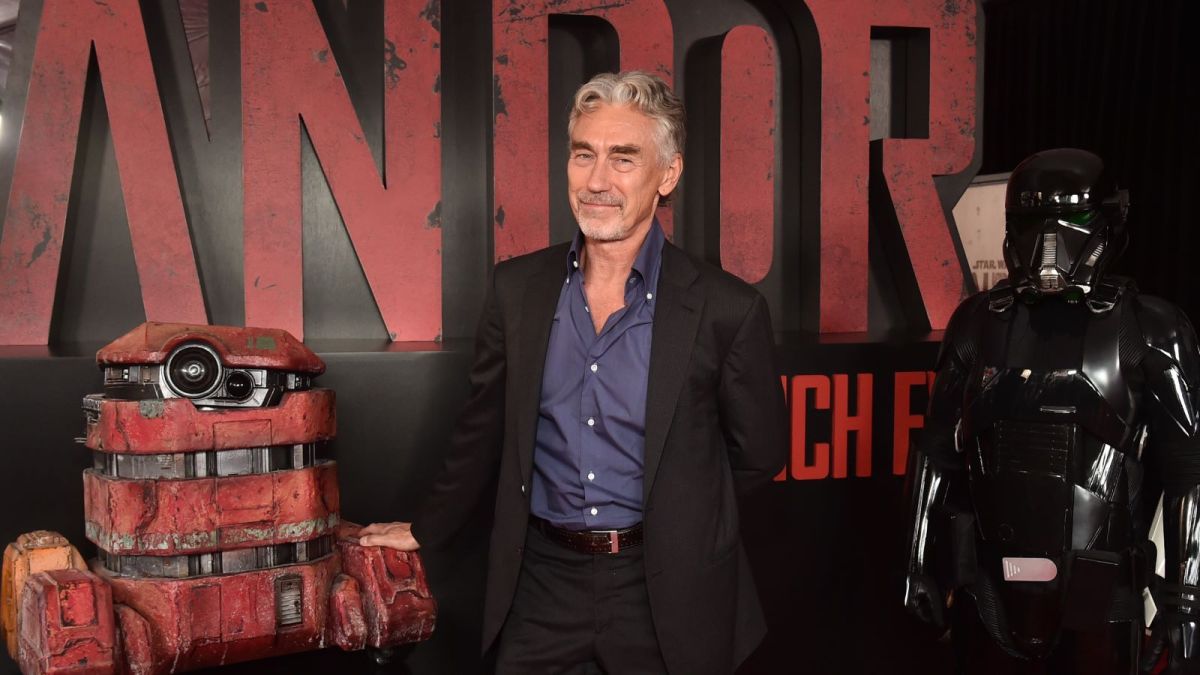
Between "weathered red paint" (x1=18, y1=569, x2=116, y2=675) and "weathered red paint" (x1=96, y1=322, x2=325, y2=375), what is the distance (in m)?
0.57

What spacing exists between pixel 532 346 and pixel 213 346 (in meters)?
0.97

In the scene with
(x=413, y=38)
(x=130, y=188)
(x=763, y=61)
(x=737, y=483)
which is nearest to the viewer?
(x=737, y=483)

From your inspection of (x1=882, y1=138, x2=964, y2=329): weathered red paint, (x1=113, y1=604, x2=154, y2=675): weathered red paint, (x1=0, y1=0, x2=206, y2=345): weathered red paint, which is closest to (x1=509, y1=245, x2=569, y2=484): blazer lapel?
(x1=113, y1=604, x2=154, y2=675): weathered red paint

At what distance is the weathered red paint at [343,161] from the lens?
4.05m

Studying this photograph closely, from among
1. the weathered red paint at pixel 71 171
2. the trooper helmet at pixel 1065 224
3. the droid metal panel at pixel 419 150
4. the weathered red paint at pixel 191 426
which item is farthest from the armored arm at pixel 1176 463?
the weathered red paint at pixel 71 171

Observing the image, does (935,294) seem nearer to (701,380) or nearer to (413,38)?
(413,38)

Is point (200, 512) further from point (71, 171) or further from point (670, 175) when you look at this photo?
point (71, 171)

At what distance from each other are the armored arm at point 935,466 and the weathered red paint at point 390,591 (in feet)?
4.44

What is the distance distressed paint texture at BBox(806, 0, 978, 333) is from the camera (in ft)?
15.4

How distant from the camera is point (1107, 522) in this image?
2.76 meters

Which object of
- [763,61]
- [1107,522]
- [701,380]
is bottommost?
[1107,522]

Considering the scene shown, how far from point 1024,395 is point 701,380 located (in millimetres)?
958

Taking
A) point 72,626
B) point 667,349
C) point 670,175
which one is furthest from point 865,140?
point 72,626

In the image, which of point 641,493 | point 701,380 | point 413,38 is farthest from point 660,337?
point 413,38
